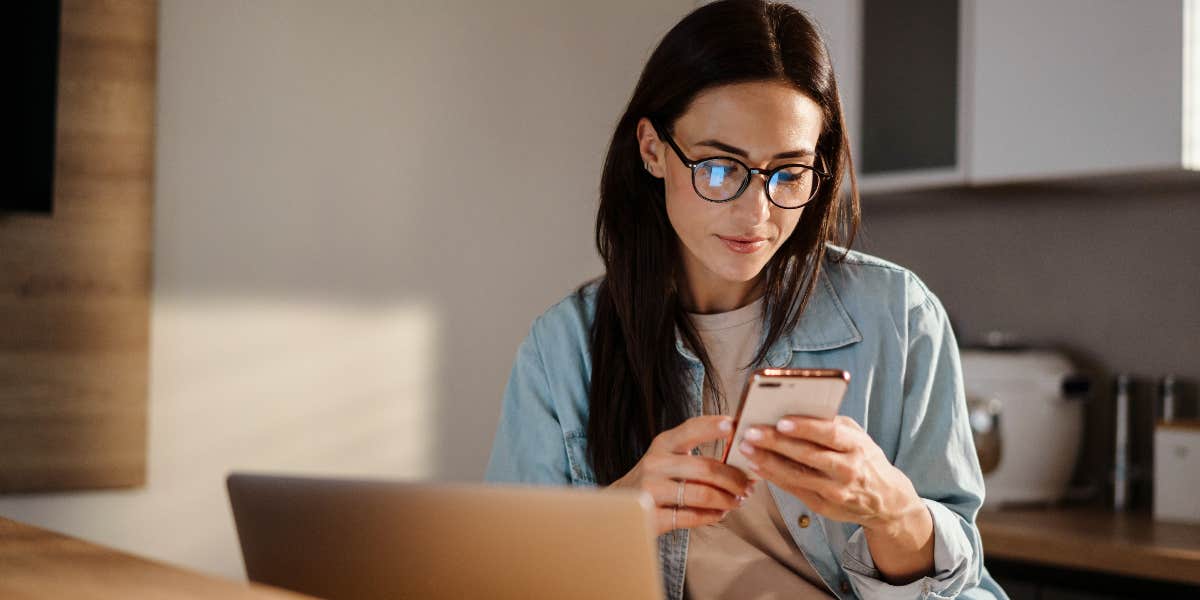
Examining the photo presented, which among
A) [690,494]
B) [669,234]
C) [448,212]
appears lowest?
[690,494]

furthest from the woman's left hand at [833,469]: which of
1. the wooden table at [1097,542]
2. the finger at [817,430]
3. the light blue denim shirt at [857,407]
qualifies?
the wooden table at [1097,542]

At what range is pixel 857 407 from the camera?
1322 millimetres

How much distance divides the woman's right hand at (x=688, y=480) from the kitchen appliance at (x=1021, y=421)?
4.69ft

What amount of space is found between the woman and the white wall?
50.6 inches

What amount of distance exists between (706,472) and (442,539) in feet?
1.08

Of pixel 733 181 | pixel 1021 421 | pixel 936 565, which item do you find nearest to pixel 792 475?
pixel 936 565

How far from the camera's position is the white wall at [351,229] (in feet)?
8.10

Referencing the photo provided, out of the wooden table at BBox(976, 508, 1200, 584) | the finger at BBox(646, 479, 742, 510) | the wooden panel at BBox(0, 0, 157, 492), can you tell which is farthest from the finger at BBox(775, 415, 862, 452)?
the wooden panel at BBox(0, 0, 157, 492)

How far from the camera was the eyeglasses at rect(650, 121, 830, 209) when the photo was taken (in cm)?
126

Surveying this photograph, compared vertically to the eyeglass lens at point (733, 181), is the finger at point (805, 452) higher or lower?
lower

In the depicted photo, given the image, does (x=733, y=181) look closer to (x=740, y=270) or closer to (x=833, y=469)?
(x=740, y=270)

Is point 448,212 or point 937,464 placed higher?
point 448,212

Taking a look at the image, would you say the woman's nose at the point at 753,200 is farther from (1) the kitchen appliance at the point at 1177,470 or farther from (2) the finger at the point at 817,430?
(1) the kitchen appliance at the point at 1177,470

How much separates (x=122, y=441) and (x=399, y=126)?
0.93 meters
